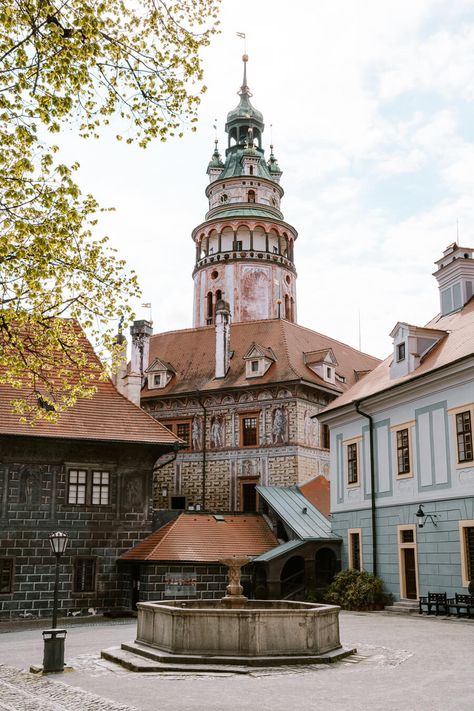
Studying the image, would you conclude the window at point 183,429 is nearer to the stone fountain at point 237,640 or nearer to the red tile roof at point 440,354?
the red tile roof at point 440,354

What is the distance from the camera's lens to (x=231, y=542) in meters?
25.7

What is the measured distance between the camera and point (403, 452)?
74.8ft

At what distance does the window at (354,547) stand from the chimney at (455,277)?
25.1 ft

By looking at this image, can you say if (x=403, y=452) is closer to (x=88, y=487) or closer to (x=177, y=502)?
(x=88, y=487)

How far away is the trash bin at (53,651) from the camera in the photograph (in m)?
11.8

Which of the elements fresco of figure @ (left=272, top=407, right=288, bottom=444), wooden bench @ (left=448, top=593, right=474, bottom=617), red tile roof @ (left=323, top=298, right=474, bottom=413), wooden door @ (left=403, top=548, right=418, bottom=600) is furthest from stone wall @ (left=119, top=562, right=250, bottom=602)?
fresco of figure @ (left=272, top=407, right=288, bottom=444)

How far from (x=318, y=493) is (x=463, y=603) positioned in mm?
11771

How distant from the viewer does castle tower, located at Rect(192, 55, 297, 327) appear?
151ft

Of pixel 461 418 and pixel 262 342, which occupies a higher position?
pixel 262 342

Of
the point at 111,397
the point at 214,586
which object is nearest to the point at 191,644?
the point at 214,586

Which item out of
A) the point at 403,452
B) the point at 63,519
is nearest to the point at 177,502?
the point at 63,519

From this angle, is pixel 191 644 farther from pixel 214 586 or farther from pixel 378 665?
pixel 214 586

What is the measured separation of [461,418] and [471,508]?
2.30 metres

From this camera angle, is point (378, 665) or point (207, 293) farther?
point (207, 293)
